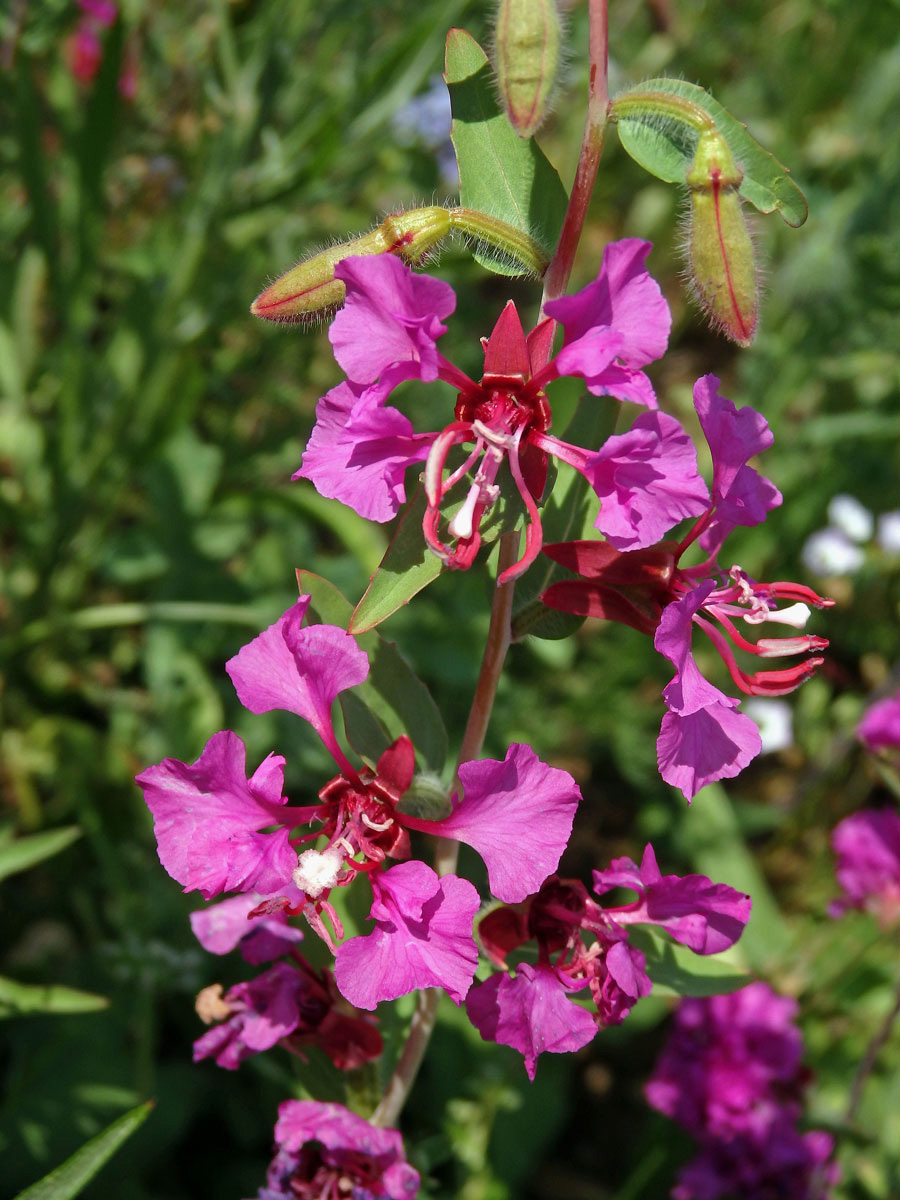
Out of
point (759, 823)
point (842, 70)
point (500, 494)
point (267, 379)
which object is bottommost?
point (759, 823)

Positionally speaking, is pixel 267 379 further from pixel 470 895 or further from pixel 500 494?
pixel 470 895

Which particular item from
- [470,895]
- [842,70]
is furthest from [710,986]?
[842,70]

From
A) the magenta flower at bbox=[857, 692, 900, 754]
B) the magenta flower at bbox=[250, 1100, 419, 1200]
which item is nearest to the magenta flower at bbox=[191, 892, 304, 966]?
the magenta flower at bbox=[250, 1100, 419, 1200]

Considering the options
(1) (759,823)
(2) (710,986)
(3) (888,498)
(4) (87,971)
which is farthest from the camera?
(3) (888,498)

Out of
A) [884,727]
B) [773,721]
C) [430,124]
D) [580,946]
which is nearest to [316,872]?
[580,946]

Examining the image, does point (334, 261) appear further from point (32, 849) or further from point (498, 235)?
point (32, 849)

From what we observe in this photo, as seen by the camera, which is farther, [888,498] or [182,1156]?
[888,498]

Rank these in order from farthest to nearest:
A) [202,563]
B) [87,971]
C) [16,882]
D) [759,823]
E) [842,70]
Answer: [842,70] → [759,823] → [202,563] → [16,882] → [87,971]
